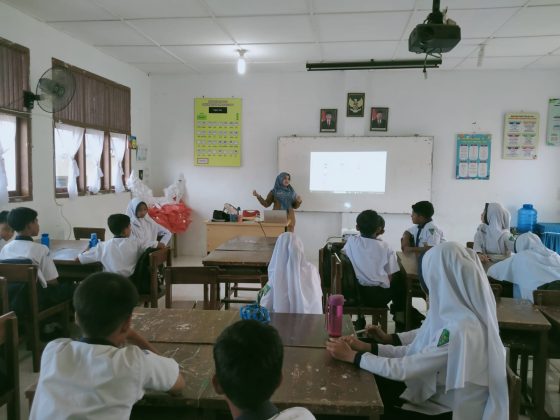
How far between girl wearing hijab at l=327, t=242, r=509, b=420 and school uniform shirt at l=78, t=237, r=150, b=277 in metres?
2.23

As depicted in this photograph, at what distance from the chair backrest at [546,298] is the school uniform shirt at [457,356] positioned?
1.02m

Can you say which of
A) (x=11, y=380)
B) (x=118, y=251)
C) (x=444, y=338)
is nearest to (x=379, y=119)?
(x=118, y=251)

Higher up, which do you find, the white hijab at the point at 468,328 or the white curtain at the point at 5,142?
the white curtain at the point at 5,142

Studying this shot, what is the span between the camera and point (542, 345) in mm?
2014

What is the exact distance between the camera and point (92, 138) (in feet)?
17.2

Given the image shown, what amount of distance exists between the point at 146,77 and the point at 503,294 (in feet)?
18.9

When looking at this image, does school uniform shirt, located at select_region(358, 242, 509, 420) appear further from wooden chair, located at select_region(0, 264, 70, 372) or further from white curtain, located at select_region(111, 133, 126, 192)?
white curtain, located at select_region(111, 133, 126, 192)

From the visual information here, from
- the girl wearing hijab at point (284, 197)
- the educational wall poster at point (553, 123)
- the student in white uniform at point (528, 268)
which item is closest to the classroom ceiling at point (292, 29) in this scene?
the educational wall poster at point (553, 123)

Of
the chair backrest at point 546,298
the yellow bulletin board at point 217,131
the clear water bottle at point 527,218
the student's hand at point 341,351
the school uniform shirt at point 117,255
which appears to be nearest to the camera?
the student's hand at point 341,351

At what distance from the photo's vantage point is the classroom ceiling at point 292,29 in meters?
3.81

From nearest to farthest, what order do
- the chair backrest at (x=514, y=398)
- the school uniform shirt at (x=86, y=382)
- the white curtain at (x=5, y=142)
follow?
the school uniform shirt at (x=86, y=382)
the chair backrest at (x=514, y=398)
the white curtain at (x=5, y=142)

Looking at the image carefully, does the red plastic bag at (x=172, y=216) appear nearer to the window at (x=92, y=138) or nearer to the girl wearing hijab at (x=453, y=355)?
the window at (x=92, y=138)

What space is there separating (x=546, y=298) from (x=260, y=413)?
6.46 ft

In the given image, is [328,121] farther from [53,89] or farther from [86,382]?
[86,382]
